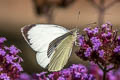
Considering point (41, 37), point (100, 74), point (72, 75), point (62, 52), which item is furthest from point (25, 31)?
point (100, 74)

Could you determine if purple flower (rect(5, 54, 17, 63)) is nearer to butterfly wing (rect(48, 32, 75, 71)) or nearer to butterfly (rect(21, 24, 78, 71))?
butterfly (rect(21, 24, 78, 71))

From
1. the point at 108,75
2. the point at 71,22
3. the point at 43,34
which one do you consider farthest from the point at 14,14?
the point at 43,34

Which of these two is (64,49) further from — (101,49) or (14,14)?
(14,14)

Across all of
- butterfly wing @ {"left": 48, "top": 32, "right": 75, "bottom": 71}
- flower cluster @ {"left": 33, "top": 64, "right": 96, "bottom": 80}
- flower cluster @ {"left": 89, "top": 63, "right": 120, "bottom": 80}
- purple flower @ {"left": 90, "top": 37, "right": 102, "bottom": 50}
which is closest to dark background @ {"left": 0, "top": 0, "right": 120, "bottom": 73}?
flower cluster @ {"left": 89, "top": 63, "right": 120, "bottom": 80}

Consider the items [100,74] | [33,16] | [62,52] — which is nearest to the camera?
[62,52]

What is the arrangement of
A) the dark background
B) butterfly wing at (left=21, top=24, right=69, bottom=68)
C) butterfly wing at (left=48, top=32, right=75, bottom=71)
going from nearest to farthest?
1. butterfly wing at (left=21, top=24, right=69, bottom=68)
2. butterfly wing at (left=48, top=32, right=75, bottom=71)
3. the dark background

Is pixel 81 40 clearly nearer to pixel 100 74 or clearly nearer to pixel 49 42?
pixel 49 42
